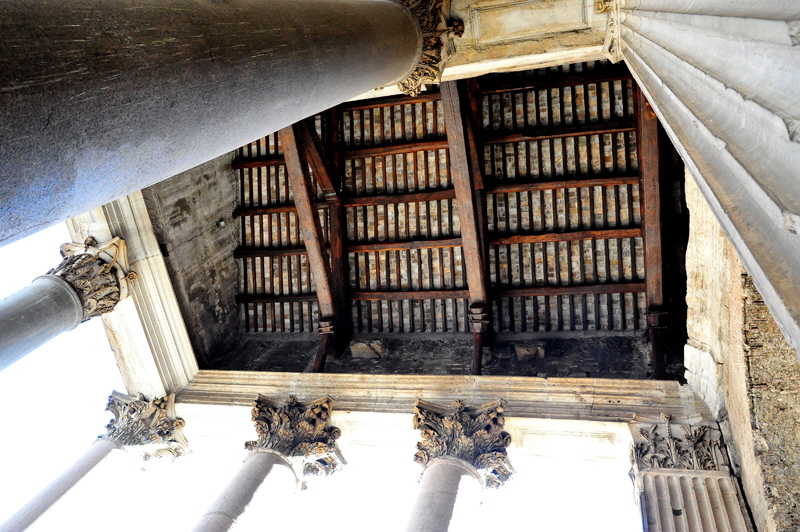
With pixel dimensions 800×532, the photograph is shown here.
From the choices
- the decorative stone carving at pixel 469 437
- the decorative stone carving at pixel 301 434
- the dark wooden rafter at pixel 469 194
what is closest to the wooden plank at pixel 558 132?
the dark wooden rafter at pixel 469 194

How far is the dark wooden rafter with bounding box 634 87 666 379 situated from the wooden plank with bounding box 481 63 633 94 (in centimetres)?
78

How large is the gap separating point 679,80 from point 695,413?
4574 mm

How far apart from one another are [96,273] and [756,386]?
722 cm

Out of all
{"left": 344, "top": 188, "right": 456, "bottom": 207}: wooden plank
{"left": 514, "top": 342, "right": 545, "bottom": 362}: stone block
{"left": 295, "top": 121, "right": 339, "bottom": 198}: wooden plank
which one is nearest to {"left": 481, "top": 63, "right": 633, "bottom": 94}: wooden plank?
{"left": 344, "top": 188, "right": 456, "bottom": 207}: wooden plank

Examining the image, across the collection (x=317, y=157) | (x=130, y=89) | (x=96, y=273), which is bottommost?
(x=130, y=89)

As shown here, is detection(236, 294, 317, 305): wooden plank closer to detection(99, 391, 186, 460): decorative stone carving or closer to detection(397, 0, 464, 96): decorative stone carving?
detection(99, 391, 186, 460): decorative stone carving

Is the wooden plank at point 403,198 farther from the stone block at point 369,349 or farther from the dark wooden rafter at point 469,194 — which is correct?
the stone block at point 369,349

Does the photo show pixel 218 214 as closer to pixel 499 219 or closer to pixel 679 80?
pixel 499 219

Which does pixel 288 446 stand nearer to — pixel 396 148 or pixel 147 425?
pixel 147 425

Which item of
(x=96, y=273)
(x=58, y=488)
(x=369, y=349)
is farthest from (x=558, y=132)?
(x=58, y=488)

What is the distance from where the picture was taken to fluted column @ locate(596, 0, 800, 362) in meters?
1.42

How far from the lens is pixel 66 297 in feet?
22.7

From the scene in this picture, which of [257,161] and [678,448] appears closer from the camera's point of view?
[678,448]

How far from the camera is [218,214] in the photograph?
996 centimetres
